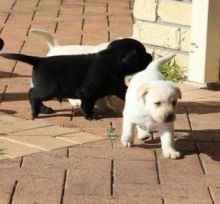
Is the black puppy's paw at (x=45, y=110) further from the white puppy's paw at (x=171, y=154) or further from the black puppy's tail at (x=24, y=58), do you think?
the white puppy's paw at (x=171, y=154)

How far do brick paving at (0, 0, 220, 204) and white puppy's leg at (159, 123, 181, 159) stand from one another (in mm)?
59

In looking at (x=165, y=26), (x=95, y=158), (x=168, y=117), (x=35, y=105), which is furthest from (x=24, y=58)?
(x=165, y=26)

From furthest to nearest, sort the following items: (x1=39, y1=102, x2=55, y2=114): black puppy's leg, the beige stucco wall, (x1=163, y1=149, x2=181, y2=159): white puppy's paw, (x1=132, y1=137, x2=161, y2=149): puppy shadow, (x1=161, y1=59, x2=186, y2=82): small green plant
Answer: the beige stucco wall → (x1=161, y1=59, x2=186, y2=82): small green plant → (x1=39, y1=102, x2=55, y2=114): black puppy's leg → (x1=132, y1=137, x2=161, y2=149): puppy shadow → (x1=163, y1=149, x2=181, y2=159): white puppy's paw

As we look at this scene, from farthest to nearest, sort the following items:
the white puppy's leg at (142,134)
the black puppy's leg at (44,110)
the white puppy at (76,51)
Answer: the white puppy at (76,51)
the black puppy's leg at (44,110)
the white puppy's leg at (142,134)

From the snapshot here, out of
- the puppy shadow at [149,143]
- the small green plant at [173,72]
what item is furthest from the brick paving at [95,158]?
the small green plant at [173,72]

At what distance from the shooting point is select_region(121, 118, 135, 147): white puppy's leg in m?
5.55

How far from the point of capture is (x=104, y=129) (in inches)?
241

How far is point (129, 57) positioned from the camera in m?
6.27

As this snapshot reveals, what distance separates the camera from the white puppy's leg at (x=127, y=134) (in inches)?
219

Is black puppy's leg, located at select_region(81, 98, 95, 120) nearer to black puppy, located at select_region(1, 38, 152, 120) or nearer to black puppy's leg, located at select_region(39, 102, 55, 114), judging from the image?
black puppy, located at select_region(1, 38, 152, 120)

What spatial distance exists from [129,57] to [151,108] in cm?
109

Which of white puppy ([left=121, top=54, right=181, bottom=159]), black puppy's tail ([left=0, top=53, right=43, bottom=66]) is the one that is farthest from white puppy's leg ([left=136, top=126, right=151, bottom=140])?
black puppy's tail ([left=0, top=53, right=43, bottom=66])

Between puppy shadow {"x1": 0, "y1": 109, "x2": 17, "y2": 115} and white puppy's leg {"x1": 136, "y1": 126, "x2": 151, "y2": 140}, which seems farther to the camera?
puppy shadow {"x1": 0, "y1": 109, "x2": 17, "y2": 115}

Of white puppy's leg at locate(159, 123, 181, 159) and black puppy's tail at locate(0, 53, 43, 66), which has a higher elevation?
black puppy's tail at locate(0, 53, 43, 66)
